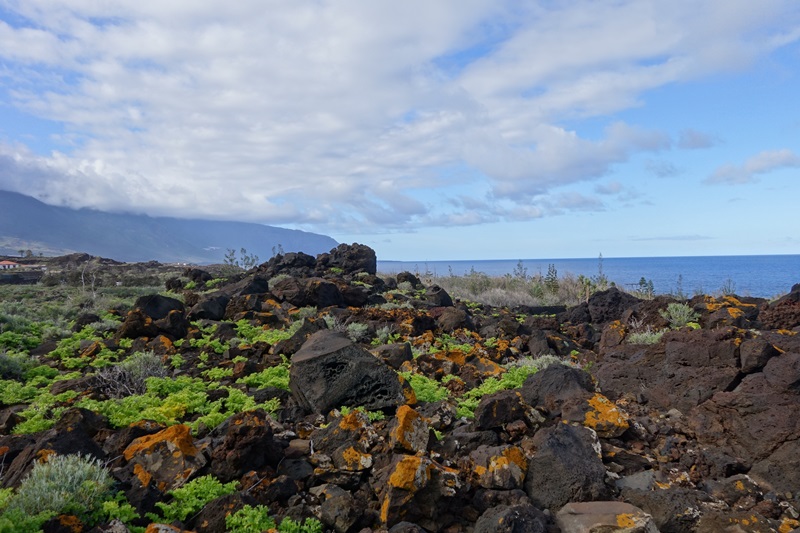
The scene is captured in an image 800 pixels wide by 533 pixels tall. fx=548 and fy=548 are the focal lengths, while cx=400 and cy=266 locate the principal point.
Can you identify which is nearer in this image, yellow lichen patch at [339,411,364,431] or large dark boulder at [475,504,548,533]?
large dark boulder at [475,504,548,533]

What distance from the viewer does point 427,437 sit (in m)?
5.68

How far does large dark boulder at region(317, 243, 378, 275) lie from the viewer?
91.5ft

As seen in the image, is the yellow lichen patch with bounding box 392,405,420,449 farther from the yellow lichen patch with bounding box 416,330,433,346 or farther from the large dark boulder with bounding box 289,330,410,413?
the yellow lichen patch with bounding box 416,330,433,346

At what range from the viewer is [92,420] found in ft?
20.8

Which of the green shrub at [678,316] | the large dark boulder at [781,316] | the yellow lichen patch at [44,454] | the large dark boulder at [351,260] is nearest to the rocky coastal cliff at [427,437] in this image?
the yellow lichen patch at [44,454]

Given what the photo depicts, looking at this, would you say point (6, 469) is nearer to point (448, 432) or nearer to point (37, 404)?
point (37, 404)

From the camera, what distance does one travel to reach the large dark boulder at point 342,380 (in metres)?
7.00

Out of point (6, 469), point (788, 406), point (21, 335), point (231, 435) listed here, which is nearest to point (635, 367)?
point (788, 406)

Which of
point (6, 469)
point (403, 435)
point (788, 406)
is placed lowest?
point (6, 469)

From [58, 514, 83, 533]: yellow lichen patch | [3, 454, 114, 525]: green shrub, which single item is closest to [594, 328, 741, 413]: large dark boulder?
[3, 454, 114, 525]: green shrub

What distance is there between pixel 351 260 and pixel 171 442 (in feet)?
75.8

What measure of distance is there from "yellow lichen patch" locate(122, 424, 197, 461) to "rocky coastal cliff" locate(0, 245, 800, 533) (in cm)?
2

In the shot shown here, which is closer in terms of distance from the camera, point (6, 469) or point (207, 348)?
point (6, 469)

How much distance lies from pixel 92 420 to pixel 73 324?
331 inches
